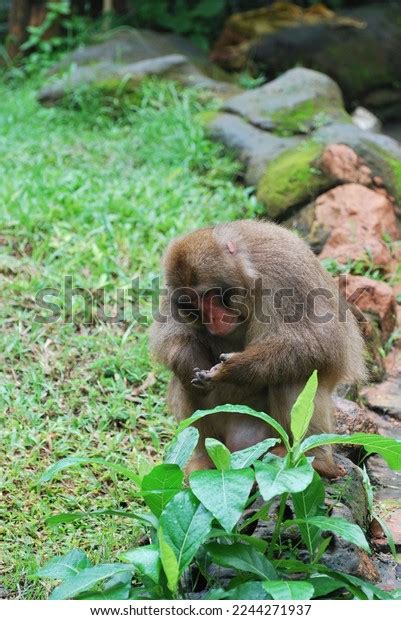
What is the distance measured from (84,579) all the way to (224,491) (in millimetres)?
620

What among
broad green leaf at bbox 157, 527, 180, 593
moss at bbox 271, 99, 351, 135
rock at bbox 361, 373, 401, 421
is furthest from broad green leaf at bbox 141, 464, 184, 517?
moss at bbox 271, 99, 351, 135

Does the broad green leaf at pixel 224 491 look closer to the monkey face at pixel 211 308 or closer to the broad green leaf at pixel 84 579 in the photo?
the broad green leaf at pixel 84 579

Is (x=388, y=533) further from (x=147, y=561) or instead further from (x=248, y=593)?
(x=147, y=561)

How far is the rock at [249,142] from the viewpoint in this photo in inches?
314

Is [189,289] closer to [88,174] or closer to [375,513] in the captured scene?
[375,513]

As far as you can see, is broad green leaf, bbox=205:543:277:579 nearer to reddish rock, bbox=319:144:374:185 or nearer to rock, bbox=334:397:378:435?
rock, bbox=334:397:378:435

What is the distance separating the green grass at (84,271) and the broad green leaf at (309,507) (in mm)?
1012

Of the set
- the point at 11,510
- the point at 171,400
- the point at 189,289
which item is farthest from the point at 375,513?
the point at 11,510

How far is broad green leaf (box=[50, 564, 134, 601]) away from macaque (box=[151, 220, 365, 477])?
1097 mm

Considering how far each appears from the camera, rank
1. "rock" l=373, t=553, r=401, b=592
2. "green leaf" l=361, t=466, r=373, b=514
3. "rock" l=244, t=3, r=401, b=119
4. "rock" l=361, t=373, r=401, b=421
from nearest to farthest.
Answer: "rock" l=373, t=553, r=401, b=592 < "green leaf" l=361, t=466, r=373, b=514 < "rock" l=361, t=373, r=401, b=421 < "rock" l=244, t=3, r=401, b=119

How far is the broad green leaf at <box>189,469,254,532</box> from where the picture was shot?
3.09 m

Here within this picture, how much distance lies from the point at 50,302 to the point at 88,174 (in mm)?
2269

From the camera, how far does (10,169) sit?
804 cm

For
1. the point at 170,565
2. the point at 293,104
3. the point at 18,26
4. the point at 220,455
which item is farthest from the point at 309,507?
the point at 18,26
